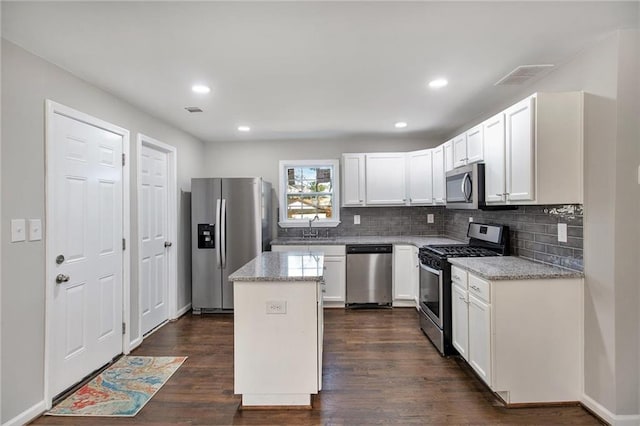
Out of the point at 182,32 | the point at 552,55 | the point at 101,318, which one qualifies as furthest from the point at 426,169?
the point at 101,318

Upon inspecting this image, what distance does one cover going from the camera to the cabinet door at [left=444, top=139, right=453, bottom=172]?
363 cm

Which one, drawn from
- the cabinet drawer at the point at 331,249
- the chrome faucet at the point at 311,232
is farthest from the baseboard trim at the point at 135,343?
the chrome faucet at the point at 311,232

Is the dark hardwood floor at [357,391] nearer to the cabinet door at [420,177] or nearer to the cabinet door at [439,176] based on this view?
the cabinet door at [439,176]

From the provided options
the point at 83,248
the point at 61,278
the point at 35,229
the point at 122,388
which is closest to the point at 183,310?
the point at 122,388

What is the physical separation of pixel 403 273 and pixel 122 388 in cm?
327

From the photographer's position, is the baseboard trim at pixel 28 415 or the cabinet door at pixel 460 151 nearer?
the baseboard trim at pixel 28 415

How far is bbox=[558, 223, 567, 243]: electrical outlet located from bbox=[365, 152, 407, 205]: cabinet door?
2268 millimetres

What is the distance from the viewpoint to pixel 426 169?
4340mm

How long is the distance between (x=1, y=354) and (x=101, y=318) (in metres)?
0.85

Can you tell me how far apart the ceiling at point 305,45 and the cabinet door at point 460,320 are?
5.95 ft

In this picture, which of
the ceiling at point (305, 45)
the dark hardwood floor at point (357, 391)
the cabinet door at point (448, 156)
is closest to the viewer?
the ceiling at point (305, 45)

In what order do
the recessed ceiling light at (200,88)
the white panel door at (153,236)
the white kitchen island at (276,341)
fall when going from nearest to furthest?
the white kitchen island at (276,341)
the recessed ceiling light at (200,88)
the white panel door at (153,236)

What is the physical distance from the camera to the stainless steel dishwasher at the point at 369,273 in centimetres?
429

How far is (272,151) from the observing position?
493cm
